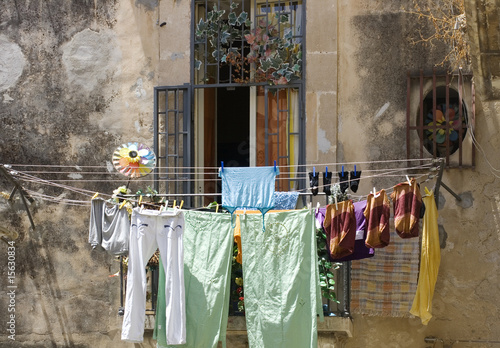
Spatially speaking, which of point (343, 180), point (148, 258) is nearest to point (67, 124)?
point (148, 258)

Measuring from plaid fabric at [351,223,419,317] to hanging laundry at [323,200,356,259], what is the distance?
0.63 m

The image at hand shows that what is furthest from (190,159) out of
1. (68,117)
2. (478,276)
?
(478,276)

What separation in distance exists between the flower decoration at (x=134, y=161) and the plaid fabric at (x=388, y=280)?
2.32 meters

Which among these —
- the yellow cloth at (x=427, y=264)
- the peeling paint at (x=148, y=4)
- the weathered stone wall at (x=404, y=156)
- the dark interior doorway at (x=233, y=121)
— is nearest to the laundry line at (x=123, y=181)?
the weathered stone wall at (x=404, y=156)

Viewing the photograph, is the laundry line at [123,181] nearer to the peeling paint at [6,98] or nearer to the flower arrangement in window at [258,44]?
the peeling paint at [6,98]

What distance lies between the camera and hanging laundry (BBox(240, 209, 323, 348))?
9.08 meters

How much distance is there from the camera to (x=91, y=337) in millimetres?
10305

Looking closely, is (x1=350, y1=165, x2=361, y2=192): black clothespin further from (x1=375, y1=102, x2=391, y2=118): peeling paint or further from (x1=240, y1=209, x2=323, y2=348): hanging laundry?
(x1=375, y1=102, x2=391, y2=118): peeling paint

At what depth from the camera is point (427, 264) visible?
9102 millimetres

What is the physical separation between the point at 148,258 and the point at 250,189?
3.90 feet

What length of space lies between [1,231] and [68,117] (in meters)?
1.53

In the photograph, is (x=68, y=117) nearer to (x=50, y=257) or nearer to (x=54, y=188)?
(x=54, y=188)

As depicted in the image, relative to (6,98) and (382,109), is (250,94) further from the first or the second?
(6,98)

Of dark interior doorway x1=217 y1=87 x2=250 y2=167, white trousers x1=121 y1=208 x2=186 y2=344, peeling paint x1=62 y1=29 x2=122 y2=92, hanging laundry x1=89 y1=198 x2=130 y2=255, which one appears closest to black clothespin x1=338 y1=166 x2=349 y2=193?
white trousers x1=121 y1=208 x2=186 y2=344
